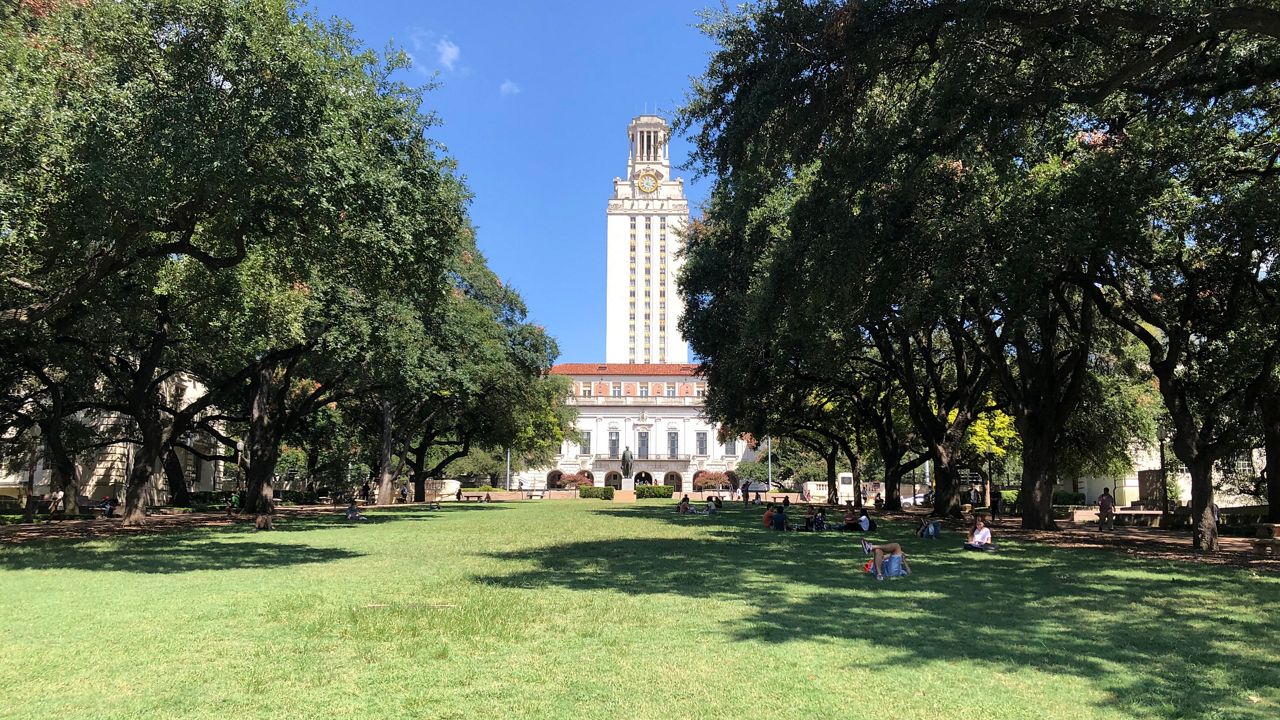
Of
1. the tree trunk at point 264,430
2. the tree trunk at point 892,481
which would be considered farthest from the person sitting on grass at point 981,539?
the tree trunk at point 264,430

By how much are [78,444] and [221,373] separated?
9075mm

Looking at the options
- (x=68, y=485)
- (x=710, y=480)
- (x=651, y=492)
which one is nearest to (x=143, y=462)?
(x=68, y=485)

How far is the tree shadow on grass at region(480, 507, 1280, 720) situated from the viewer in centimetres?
653

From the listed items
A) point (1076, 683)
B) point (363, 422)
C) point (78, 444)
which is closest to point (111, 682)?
point (1076, 683)

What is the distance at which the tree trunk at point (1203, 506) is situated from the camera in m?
18.0

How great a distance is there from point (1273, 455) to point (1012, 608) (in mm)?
15460

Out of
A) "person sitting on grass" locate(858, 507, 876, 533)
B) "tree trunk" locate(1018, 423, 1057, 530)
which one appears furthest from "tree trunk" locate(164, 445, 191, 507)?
"tree trunk" locate(1018, 423, 1057, 530)

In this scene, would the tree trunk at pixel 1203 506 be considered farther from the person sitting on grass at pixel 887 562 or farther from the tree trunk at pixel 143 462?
the tree trunk at pixel 143 462

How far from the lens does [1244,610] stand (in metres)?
9.86

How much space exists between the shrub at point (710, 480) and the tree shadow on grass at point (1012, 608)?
82.1 meters

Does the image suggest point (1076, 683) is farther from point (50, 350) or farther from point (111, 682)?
point (50, 350)

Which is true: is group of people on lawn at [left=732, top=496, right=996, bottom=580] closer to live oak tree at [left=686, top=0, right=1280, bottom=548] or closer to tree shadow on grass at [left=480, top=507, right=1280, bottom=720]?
tree shadow on grass at [left=480, top=507, right=1280, bottom=720]

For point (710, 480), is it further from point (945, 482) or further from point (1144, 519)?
point (1144, 519)

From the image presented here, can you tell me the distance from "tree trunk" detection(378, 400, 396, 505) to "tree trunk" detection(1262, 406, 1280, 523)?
33812mm
